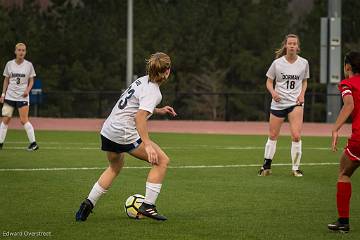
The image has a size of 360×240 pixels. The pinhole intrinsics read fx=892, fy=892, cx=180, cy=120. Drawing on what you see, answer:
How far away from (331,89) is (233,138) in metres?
13.3

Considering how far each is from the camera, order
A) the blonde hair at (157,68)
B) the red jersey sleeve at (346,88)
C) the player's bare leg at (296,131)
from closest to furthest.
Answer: the red jersey sleeve at (346,88)
the blonde hair at (157,68)
the player's bare leg at (296,131)

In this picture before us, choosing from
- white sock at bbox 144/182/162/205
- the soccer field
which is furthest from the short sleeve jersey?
white sock at bbox 144/182/162/205

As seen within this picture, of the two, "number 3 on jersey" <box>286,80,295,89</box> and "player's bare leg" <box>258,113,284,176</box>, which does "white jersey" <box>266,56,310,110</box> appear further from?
"player's bare leg" <box>258,113,284,176</box>

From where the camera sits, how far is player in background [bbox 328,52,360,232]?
8.82m

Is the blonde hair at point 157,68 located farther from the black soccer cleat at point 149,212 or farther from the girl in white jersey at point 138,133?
the black soccer cleat at point 149,212

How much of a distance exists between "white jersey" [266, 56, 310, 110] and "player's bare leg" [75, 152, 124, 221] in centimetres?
562

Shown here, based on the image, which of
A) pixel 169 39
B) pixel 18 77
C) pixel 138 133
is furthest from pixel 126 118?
pixel 169 39

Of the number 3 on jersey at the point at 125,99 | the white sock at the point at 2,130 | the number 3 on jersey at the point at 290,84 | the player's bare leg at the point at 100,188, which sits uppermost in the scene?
the number 3 on jersey at the point at 125,99

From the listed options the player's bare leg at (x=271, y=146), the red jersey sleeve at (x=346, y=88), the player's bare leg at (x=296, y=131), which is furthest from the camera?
the player's bare leg at (x=271, y=146)

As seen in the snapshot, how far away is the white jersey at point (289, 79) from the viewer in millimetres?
14820

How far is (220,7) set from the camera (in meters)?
75.1

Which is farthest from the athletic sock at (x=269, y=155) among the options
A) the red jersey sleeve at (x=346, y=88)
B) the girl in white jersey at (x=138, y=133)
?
the red jersey sleeve at (x=346, y=88)

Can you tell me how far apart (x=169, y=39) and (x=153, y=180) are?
199ft

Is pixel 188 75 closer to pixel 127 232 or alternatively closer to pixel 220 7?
pixel 220 7
